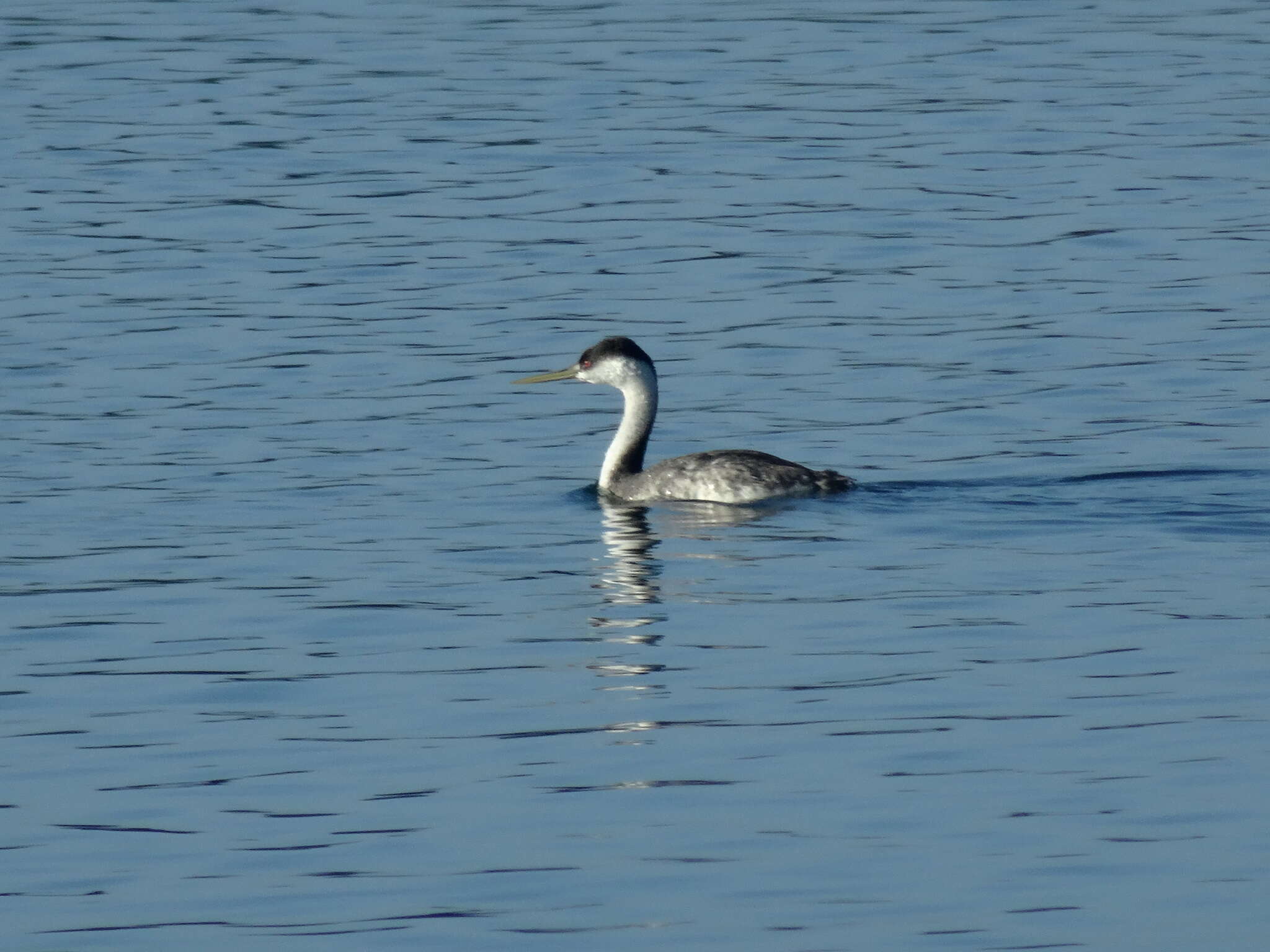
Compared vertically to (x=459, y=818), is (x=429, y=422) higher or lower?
higher

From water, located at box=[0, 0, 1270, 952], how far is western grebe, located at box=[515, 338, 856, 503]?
0.27 meters

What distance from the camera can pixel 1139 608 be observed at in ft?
41.9

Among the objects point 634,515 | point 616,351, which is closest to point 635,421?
point 616,351

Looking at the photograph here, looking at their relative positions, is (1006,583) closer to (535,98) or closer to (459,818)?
(459,818)

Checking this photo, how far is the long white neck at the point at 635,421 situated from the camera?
55.8ft

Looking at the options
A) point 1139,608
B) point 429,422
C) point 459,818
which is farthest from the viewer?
point 429,422

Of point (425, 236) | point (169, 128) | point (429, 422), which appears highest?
point (169, 128)

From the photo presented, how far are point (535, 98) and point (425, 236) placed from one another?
289 inches

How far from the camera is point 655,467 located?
54.6ft

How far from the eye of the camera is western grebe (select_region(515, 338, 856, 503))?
15688 mm

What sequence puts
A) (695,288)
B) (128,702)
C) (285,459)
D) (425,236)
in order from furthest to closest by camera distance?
(425,236) < (695,288) < (285,459) < (128,702)

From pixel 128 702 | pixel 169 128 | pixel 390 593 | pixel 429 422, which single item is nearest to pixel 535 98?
pixel 169 128

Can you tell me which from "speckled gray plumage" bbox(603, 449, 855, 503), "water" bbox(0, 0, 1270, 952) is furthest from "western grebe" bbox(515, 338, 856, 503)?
"water" bbox(0, 0, 1270, 952)

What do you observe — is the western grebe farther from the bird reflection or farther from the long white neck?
the bird reflection
